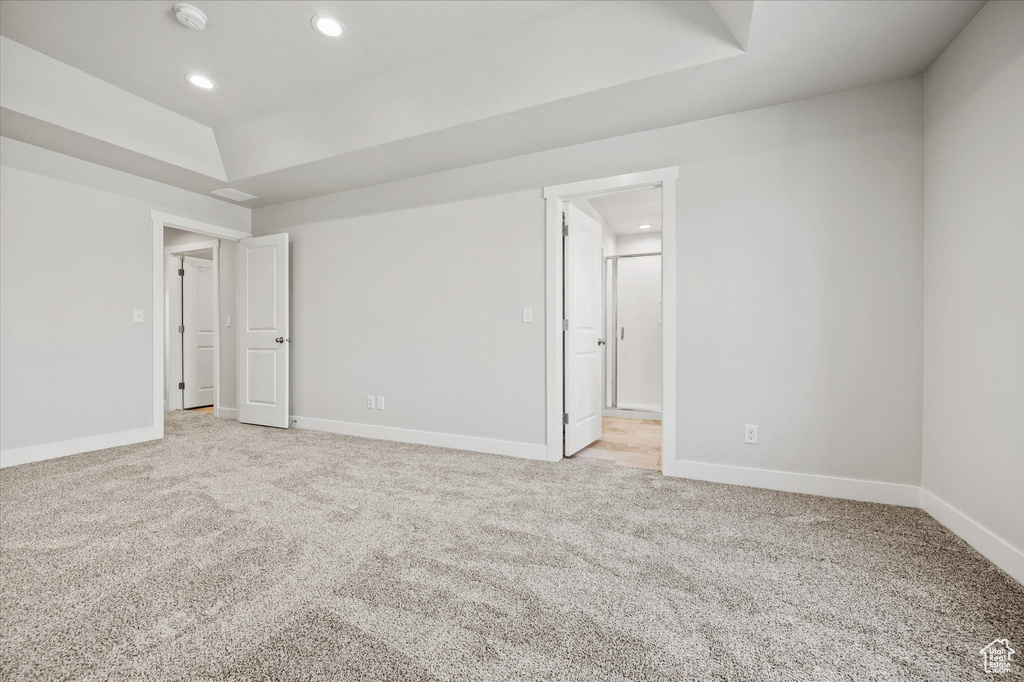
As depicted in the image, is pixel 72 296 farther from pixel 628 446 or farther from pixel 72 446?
pixel 628 446

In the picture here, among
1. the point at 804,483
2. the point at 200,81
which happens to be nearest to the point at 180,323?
the point at 200,81

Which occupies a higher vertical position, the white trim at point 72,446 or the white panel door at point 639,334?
the white panel door at point 639,334

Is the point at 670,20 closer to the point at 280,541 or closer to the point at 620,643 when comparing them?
the point at 620,643

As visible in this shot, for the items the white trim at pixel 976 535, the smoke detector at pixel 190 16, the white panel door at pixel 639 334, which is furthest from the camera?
the white panel door at pixel 639 334

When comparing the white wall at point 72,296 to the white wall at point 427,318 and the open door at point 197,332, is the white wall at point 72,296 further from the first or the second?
the open door at point 197,332

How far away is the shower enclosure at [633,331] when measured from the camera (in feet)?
19.8

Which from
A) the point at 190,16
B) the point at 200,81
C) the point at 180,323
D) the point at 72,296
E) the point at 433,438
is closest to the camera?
the point at 190,16

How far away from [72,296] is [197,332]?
8.78ft

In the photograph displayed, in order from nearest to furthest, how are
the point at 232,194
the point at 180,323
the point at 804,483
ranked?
the point at 804,483
the point at 232,194
the point at 180,323

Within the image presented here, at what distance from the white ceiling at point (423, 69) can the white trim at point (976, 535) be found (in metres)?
2.33

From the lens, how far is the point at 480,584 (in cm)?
174

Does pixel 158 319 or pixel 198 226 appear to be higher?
pixel 198 226

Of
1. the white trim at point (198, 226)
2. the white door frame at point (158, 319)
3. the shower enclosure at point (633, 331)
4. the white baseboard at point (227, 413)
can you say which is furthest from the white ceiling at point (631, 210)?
the white baseboard at point (227, 413)

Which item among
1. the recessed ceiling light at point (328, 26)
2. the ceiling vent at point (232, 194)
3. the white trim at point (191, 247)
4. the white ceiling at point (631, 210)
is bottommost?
the white trim at point (191, 247)
